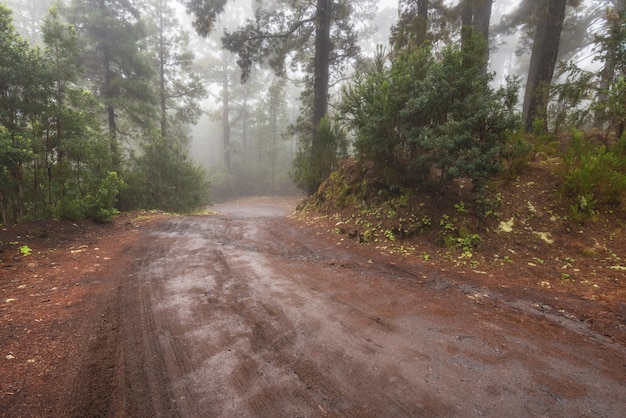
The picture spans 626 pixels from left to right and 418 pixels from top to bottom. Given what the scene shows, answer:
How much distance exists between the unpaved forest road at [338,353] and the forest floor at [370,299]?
2cm

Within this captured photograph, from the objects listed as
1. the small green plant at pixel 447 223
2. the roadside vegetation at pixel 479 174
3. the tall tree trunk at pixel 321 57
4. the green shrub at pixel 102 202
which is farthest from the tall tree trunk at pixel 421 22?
the green shrub at pixel 102 202

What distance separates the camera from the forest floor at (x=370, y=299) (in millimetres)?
2230

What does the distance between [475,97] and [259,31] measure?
1023 centimetres

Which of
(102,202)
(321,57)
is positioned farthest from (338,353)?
(321,57)

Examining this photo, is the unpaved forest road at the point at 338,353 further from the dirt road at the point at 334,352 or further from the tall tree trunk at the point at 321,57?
the tall tree trunk at the point at 321,57

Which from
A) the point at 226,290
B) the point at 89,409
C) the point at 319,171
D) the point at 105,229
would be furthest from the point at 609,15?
the point at 105,229

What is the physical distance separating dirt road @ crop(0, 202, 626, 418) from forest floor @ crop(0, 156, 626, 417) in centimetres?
2

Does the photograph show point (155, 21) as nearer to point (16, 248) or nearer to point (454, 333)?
point (16, 248)

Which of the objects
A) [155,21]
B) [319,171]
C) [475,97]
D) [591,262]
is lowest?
[591,262]

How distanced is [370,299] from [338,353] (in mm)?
1267

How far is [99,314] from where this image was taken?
3.44m

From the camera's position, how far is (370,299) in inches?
153

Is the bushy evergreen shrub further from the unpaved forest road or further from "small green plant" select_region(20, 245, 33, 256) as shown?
"small green plant" select_region(20, 245, 33, 256)

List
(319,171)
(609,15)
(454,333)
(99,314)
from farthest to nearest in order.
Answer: (319,171)
(609,15)
(99,314)
(454,333)
